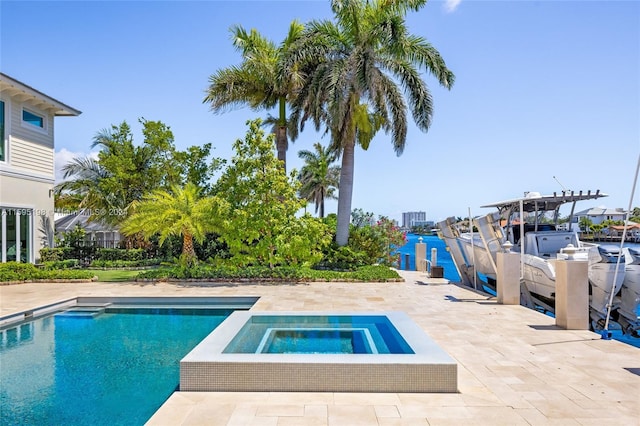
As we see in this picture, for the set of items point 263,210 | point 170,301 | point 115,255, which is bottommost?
point 170,301

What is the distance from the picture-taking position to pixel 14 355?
7016 millimetres

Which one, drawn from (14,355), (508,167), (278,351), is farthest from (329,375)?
(508,167)

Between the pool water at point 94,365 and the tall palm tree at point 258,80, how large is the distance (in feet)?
31.3

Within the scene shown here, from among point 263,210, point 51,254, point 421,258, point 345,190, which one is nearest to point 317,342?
point 263,210

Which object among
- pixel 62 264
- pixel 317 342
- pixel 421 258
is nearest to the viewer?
pixel 317 342

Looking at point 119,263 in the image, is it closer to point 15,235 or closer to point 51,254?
point 51,254

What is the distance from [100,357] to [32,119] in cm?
1442

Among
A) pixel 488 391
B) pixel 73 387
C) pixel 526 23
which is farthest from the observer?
pixel 526 23

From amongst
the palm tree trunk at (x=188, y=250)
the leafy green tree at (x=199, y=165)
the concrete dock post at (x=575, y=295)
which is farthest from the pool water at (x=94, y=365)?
the leafy green tree at (x=199, y=165)

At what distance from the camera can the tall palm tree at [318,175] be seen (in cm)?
3500

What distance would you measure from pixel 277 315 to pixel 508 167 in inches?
494

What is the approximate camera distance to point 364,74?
14781 millimetres

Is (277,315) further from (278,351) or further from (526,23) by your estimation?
Result: (526,23)

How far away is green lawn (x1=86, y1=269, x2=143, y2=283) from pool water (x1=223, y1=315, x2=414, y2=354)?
370 inches
